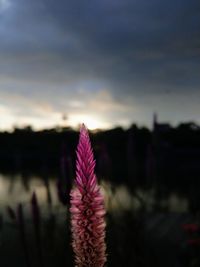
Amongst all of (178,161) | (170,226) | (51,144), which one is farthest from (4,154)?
(170,226)

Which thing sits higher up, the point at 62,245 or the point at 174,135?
the point at 174,135

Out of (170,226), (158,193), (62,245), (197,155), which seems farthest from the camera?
(197,155)

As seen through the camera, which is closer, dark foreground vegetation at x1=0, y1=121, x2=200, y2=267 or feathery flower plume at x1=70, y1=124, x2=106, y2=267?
feathery flower plume at x1=70, y1=124, x2=106, y2=267

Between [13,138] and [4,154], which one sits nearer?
[13,138]

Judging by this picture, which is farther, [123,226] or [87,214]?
[123,226]

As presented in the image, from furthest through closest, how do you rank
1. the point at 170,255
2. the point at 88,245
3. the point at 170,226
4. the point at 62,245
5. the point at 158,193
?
1. the point at 170,226
2. the point at 170,255
3. the point at 158,193
4. the point at 62,245
5. the point at 88,245

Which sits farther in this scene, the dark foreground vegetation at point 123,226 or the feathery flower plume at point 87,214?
the dark foreground vegetation at point 123,226

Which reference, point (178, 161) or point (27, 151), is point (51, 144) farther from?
point (178, 161)

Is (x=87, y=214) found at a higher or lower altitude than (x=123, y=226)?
higher
